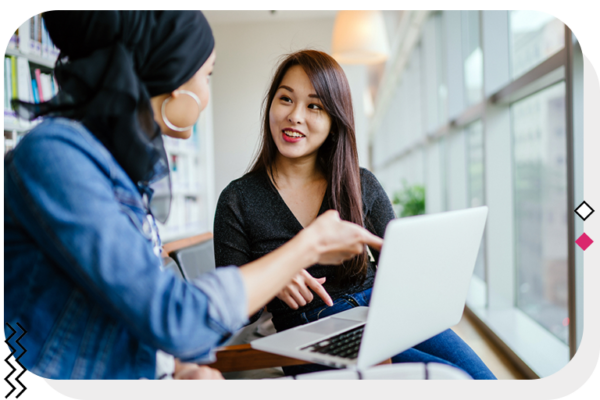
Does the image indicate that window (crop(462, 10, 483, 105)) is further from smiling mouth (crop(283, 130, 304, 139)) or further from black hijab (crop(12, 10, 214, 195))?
black hijab (crop(12, 10, 214, 195))

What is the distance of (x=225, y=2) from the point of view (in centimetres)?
109

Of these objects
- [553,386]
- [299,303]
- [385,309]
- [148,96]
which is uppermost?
[148,96]

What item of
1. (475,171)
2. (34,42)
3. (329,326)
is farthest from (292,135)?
(475,171)

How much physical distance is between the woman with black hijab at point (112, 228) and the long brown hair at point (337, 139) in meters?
0.45

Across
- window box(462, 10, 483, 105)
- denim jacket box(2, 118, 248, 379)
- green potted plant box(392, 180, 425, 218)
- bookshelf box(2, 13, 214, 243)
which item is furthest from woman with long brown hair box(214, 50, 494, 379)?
green potted plant box(392, 180, 425, 218)

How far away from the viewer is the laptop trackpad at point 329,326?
3.14 feet

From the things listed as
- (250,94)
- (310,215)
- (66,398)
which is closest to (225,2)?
(250,94)

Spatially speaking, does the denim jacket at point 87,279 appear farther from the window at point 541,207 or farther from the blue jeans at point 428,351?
the window at point 541,207

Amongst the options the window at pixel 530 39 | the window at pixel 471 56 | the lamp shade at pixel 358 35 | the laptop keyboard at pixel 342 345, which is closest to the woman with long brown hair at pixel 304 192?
the laptop keyboard at pixel 342 345

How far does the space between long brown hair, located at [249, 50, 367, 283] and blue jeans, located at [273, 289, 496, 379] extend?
70mm

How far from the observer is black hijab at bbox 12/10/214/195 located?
2.33 ft

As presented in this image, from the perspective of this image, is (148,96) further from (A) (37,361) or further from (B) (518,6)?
(B) (518,6)

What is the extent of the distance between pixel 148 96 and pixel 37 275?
13.6 inches

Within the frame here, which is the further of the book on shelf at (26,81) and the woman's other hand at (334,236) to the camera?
the book on shelf at (26,81)
